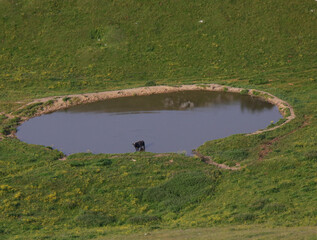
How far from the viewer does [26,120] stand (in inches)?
2306

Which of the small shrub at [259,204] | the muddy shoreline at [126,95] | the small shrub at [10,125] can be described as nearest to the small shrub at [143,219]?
the small shrub at [259,204]

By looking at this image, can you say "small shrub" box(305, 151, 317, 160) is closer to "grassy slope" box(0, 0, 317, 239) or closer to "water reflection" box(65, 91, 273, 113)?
"grassy slope" box(0, 0, 317, 239)

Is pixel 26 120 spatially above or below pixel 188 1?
below

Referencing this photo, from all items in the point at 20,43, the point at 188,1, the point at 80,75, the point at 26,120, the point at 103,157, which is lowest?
Answer: the point at 103,157

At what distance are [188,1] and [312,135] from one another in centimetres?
3849

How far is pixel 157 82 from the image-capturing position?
67500 millimetres

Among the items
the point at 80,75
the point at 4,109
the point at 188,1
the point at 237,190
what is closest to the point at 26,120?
the point at 4,109

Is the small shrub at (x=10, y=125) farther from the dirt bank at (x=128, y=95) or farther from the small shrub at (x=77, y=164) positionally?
the small shrub at (x=77, y=164)

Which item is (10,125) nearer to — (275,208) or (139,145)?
(139,145)

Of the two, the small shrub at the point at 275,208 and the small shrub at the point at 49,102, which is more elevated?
the small shrub at the point at 49,102

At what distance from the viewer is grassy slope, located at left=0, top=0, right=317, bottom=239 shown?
36.2m

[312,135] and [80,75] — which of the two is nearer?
[312,135]

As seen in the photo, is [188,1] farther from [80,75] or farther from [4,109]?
[4,109]

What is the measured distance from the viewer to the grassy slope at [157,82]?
36.2m
